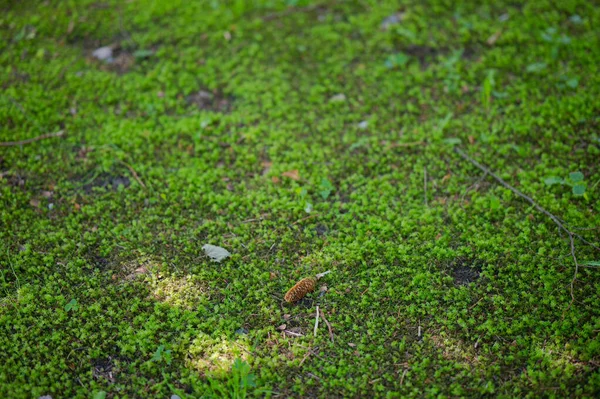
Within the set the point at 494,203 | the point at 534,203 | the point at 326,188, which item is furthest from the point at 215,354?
the point at 534,203

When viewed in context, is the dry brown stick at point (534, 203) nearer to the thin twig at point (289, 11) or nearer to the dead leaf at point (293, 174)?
the dead leaf at point (293, 174)

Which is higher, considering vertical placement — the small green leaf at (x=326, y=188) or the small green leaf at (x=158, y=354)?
the small green leaf at (x=326, y=188)

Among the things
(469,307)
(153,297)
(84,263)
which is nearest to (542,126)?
(469,307)

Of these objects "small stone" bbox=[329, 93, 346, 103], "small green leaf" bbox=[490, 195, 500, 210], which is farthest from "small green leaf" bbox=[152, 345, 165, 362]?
"small stone" bbox=[329, 93, 346, 103]

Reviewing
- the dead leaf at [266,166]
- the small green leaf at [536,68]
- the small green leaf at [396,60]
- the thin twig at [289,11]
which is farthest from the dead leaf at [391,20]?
the dead leaf at [266,166]

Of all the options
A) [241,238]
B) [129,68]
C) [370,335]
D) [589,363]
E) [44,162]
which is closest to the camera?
[589,363]

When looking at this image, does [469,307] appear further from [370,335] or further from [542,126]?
[542,126]
